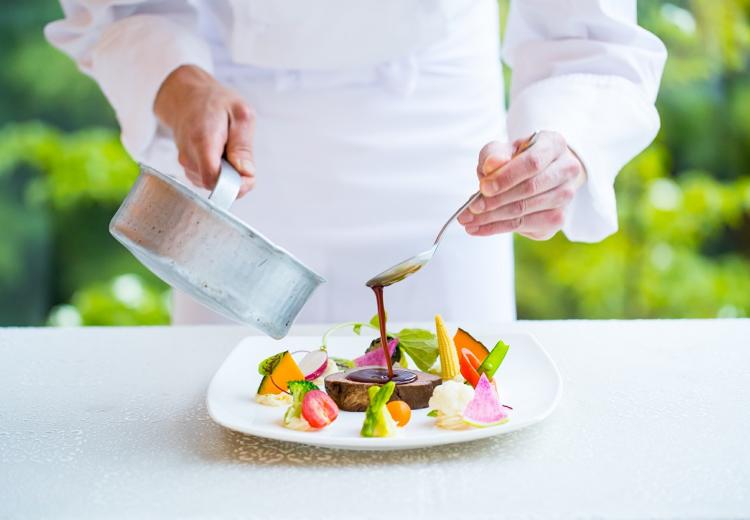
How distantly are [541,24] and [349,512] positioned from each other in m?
1.06

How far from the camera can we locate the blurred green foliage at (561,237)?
3166 mm

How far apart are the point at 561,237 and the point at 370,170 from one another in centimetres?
169

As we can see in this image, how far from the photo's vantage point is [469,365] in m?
1.17

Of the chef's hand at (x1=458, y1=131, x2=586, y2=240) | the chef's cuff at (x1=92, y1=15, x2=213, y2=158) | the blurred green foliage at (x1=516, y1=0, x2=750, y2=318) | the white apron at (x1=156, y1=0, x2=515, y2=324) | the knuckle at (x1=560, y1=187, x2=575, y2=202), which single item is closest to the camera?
the chef's hand at (x1=458, y1=131, x2=586, y2=240)

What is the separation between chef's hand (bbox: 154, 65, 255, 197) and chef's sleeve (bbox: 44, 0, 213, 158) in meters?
0.10

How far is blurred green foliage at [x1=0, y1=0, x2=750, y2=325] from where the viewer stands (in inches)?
125

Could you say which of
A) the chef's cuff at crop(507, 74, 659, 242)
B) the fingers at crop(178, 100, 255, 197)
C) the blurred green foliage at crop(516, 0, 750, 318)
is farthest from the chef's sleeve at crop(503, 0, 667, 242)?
the blurred green foliage at crop(516, 0, 750, 318)

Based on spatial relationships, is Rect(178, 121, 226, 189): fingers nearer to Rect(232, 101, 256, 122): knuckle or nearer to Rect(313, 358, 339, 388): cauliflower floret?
Rect(232, 101, 256, 122): knuckle

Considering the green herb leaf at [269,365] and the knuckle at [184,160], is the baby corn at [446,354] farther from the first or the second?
the knuckle at [184,160]

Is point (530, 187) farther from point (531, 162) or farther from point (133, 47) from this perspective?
point (133, 47)

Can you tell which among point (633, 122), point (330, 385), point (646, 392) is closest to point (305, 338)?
point (330, 385)

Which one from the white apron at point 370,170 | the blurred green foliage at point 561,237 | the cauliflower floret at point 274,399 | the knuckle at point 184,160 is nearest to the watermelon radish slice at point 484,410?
the cauliflower floret at point 274,399

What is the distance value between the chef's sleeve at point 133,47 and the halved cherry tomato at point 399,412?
780mm

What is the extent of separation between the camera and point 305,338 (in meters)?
1.42
